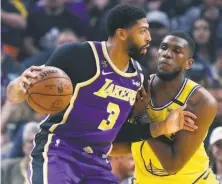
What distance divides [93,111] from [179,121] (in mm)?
686

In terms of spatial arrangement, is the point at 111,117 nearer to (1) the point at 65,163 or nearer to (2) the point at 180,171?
(1) the point at 65,163

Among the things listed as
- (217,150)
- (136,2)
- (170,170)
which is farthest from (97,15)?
(170,170)

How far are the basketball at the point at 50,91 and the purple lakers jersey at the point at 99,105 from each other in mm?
174

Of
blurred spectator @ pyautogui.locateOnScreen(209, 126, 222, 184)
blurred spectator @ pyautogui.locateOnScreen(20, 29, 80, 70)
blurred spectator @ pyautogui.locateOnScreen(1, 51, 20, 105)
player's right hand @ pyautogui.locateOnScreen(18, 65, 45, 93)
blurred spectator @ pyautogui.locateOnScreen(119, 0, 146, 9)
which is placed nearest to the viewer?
player's right hand @ pyautogui.locateOnScreen(18, 65, 45, 93)

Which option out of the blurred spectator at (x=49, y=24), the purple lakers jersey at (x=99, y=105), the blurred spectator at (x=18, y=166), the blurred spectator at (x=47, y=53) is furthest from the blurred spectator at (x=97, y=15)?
the purple lakers jersey at (x=99, y=105)

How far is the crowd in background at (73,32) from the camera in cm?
845

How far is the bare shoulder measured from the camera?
16.2ft

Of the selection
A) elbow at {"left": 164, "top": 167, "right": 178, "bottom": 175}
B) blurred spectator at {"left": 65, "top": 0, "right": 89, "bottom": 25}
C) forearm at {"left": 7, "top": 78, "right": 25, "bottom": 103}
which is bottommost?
elbow at {"left": 164, "top": 167, "right": 178, "bottom": 175}

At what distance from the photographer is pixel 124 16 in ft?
15.7

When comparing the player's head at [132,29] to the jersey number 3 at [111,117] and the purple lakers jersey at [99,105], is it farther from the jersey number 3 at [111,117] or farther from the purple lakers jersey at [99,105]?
the jersey number 3 at [111,117]

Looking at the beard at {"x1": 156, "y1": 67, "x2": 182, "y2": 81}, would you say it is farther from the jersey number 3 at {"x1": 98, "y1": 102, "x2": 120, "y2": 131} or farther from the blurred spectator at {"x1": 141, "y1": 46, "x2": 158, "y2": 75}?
the blurred spectator at {"x1": 141, "y1": 46, "x2": 158, "y2": 75}

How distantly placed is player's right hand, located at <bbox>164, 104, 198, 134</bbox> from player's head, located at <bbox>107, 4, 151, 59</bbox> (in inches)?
21.4

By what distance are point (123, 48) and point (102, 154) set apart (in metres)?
0.85

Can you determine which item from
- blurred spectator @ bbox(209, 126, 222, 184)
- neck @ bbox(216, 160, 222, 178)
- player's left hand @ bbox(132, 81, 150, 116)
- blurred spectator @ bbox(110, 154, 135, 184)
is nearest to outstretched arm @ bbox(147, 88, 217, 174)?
player's left hand @ bbox(132, 81, 150, 116)
